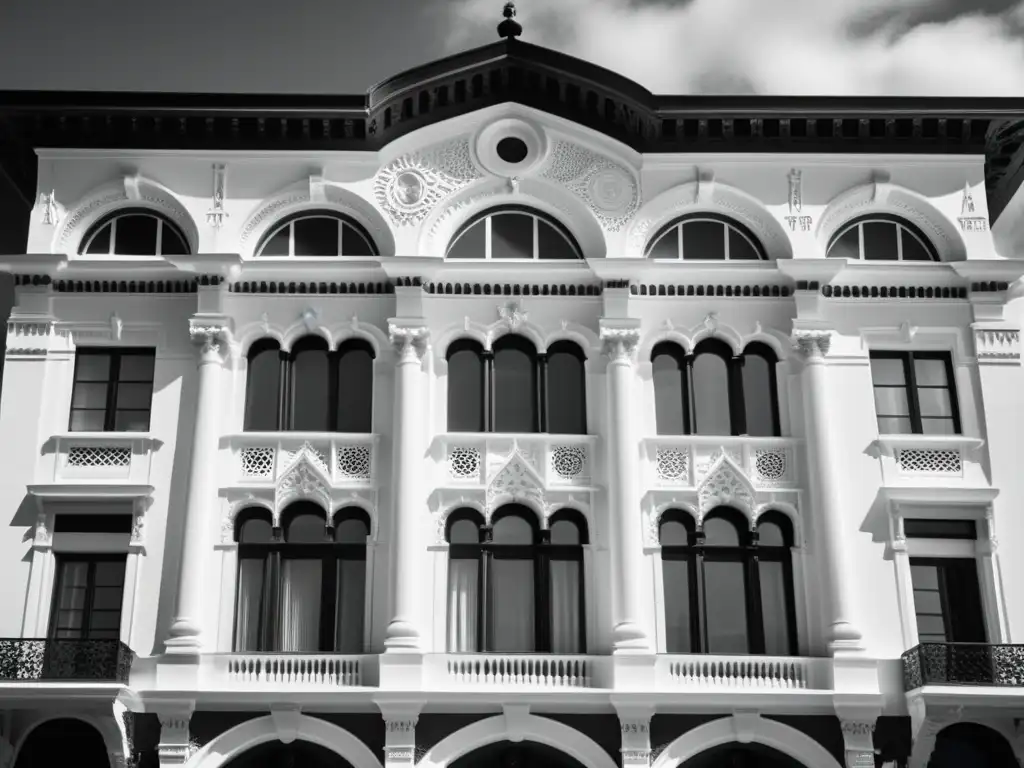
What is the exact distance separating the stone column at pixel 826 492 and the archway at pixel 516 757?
5.70 meters

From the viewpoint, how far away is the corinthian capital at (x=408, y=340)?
93.8 ft

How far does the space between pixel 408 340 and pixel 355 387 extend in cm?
163

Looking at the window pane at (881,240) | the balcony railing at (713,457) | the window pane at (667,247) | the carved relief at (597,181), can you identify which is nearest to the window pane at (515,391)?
the balcony railing at (713,457)

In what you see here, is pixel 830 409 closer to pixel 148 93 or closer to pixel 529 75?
pixel 529 75

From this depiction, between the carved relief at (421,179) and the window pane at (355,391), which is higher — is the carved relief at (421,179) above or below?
above

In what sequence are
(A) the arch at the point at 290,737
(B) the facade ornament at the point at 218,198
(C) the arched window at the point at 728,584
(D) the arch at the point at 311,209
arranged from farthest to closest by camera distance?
(D) the arch at the point at 311,209 → (B) the facade ornament at the point at 218,198 → (C) the arched window at the point at 728,584 → (A) the arch at the point at 290,737

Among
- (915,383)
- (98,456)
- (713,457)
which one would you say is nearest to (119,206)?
(98,456)

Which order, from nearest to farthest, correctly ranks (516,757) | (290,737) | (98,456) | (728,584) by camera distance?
(290,737), (516,757), (728,584), (98,456)

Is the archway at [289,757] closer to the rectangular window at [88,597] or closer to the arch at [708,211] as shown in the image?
the rectangular window at [88,597]

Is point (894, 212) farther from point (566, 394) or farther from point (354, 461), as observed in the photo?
point (354, 461)

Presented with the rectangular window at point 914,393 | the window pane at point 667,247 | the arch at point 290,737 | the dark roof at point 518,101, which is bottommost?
the arch at point 290,737

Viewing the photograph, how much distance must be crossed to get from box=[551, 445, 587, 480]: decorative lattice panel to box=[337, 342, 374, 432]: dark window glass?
153 inches

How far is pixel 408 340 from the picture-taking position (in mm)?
28594

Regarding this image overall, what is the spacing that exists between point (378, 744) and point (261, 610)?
11.7ft
